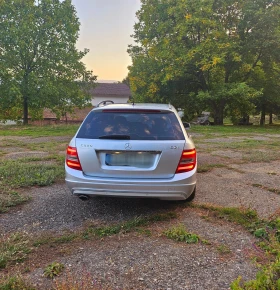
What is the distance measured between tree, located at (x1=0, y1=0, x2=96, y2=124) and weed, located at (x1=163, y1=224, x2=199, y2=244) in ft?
59.2

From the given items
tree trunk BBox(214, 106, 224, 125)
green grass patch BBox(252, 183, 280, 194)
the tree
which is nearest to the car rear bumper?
green grass patch BBox(252, 183, 280, 194)

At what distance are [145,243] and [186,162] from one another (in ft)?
3.63

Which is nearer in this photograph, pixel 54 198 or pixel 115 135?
pixel 115 135

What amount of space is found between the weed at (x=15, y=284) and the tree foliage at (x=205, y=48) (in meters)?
18.0

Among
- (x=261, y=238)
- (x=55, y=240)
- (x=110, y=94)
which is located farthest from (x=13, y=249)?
(x=110, y=94)

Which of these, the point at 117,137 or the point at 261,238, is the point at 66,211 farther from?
the point at 261,238

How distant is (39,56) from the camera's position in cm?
2086

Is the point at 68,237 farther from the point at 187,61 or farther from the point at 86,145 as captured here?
the point at 187,61

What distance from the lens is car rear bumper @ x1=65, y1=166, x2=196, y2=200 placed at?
3.22 m

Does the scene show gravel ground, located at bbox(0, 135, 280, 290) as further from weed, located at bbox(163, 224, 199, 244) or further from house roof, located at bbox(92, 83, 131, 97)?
house roof, located at bbox(92, 83, 131, 97)

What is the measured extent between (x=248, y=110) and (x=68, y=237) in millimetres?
25223

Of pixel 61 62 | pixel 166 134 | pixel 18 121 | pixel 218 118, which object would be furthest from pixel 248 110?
pixel 166 134

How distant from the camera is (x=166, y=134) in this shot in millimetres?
3441

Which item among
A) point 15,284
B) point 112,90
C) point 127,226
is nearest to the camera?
point 15,284
